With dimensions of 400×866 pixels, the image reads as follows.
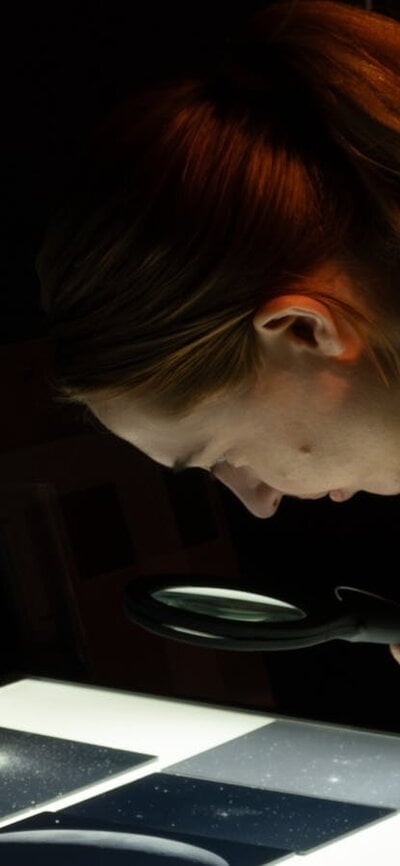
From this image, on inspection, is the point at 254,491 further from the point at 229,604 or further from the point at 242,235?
the point at 242,235

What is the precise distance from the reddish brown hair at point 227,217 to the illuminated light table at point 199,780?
1.16 feet

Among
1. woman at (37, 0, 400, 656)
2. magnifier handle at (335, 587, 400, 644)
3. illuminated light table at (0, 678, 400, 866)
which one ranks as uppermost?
woman at (37, 0, 400, 656)

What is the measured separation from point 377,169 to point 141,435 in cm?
24

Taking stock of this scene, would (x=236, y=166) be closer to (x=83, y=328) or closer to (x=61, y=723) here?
(x=83, y=328)

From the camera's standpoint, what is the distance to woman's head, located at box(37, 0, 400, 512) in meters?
1.16

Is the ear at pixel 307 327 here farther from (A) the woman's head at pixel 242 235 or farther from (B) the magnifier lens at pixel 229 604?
(B) the magnifier lens at pixel 229 604

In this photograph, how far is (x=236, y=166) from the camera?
1161 millimetres

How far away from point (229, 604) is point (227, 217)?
30 cm

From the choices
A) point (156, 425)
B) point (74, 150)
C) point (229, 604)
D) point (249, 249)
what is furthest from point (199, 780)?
point (74, 150)

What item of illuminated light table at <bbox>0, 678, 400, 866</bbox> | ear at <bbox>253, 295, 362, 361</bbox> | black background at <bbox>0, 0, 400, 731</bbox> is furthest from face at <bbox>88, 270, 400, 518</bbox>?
black background at <bbox>0, 0, 400, 731</bbox>

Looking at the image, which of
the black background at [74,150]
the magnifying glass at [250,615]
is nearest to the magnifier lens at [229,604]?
the magnifying glass at [250,615]

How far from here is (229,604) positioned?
4.28 ft

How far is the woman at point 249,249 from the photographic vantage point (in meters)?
1.16

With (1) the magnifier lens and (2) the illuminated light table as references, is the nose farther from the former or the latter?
(2) the illuminated light table
